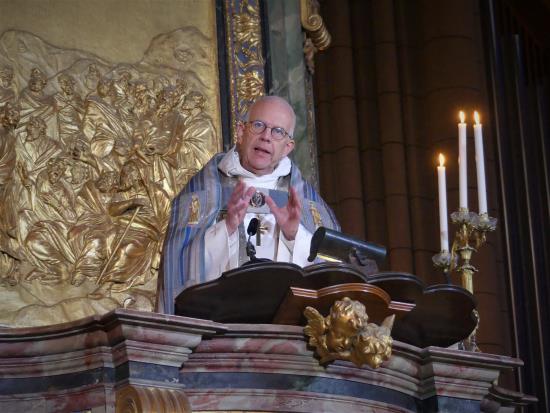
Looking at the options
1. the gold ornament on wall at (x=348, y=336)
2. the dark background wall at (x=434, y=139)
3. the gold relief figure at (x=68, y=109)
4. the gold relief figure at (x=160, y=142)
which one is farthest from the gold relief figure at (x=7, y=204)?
the gold ornament on wall at (x=348, y=336)

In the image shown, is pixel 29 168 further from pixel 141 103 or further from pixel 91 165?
pixel 141 103

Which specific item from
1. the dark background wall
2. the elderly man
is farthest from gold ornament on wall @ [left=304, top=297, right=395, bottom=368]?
the dark background wall

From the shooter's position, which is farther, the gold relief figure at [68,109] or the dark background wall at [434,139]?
the dark background wall at [434,139]

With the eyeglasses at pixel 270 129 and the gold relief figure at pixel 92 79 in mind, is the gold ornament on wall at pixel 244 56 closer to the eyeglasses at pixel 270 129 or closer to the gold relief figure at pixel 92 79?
the gold relief figure at pixel 92 79

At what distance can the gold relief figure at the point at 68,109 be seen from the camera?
23.1 feet

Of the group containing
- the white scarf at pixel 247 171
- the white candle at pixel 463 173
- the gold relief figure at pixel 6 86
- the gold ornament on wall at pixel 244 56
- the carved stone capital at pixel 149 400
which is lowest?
the carved stone capital at pixel 149 400

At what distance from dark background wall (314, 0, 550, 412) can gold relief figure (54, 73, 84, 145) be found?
237 centimetres

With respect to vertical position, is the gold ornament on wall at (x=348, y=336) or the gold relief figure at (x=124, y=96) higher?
the gold relief figure at (x=124, y=96)

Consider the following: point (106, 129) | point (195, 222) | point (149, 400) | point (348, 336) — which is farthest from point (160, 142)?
point (149, 400)

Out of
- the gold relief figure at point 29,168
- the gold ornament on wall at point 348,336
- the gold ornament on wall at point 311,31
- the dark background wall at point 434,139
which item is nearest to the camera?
the gold ornament on wall at point 348,336

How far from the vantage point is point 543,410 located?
8.49 meters

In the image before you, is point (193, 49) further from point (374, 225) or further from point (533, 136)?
point (533, 136)

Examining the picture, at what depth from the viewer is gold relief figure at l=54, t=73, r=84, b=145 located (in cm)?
704

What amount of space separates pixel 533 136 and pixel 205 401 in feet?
20.1
